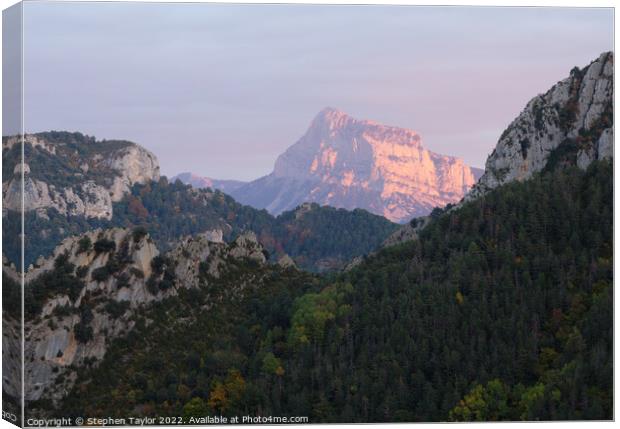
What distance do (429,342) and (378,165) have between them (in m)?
47.8

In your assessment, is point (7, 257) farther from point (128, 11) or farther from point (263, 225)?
point (263, 225)

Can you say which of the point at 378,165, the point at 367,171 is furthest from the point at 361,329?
the point at 367,171

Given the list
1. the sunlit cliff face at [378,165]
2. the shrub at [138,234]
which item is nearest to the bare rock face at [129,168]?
the sunlit cliff face at [378,165]

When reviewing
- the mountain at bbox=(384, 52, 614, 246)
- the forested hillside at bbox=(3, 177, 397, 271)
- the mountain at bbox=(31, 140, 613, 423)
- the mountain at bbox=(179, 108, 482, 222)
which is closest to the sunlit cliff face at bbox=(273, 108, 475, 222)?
the mountain at bbox=(179, 108, 482, 222)

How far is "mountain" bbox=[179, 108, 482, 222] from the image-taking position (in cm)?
6084

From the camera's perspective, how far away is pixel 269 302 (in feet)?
146

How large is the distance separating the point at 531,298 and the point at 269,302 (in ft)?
35.0

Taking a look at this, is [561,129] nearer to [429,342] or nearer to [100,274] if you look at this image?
[429,342]

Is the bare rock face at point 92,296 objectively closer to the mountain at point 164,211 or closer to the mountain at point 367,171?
the mountain at point 367,171

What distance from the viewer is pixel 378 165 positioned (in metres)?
85.2

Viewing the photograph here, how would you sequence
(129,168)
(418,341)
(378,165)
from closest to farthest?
1. (418,341)
2. (378,165)
3. (129,168)

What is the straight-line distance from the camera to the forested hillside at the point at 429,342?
35656 mm

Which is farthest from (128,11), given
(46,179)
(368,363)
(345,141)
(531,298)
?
(46,179)

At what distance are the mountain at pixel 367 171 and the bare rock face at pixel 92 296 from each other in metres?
11.0
